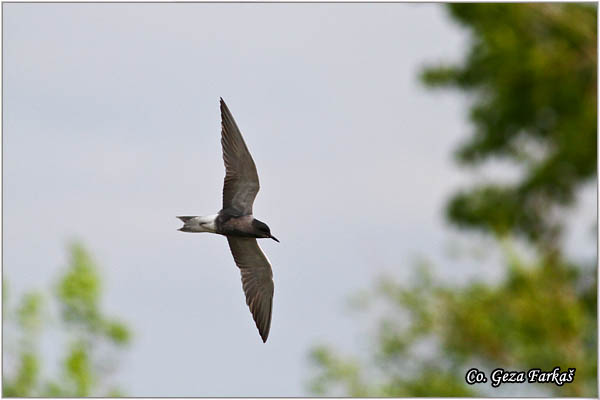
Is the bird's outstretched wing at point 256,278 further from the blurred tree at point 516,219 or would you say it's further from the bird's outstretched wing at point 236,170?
the blurred tree at point 516,219

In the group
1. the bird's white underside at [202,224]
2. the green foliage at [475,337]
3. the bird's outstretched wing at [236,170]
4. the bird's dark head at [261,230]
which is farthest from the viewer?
the green foliage at [475,337]

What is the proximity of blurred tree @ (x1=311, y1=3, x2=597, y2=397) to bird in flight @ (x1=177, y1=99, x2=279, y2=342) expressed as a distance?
47.2ft

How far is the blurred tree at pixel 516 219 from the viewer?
992 inches

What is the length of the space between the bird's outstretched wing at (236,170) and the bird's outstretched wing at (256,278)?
110cm

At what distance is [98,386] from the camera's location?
26609mm

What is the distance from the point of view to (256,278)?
975 cm

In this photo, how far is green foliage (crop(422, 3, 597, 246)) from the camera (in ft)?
101

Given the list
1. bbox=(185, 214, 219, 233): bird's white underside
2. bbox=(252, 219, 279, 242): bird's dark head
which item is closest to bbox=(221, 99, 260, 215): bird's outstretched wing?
bbox=(252, 219, 279, 242): bird's dark head

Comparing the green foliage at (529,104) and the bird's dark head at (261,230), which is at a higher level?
the green foliage at (529,104)

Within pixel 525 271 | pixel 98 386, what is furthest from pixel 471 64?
pixel 98 386

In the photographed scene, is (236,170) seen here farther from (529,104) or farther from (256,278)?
(529,104)

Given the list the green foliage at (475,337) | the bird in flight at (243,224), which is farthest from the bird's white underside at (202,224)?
the green foliage at (475,337)

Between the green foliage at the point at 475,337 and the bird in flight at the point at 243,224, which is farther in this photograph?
the green foliage at the point at 475,337

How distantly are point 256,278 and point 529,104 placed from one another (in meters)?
24.8
